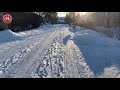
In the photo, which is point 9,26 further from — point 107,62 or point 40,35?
point 40,35

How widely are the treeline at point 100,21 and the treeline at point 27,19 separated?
0.33 m

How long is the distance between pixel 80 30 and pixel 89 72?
5.12 ft

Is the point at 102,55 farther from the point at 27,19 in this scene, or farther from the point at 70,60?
the point at 27,19

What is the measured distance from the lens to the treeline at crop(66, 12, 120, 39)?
17.5 feet

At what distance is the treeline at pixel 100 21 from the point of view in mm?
5332

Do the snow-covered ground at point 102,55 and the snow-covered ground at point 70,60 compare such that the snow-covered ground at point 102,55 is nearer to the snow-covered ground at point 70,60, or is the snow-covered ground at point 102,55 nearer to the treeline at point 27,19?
the snow-covered ground at point 70,60

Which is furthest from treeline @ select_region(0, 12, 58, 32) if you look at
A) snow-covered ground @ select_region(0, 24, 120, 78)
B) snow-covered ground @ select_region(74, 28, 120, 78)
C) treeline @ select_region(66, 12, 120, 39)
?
snow-covered ground @ select_region(74, 28, 120, 78)

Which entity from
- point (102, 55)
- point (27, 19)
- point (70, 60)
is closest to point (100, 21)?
point (102, 55)

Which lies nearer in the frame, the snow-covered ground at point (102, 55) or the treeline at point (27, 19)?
the snow-covered ground at point (102, 55)

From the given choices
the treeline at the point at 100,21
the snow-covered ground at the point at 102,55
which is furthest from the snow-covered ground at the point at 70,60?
the treeline at the point at 100,21

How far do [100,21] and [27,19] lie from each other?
4.44 ft

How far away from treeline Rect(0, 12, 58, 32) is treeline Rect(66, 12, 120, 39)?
335 millimetres

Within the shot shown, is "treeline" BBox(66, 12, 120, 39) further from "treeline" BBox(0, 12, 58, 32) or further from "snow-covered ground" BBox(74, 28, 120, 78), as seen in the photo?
"treeline" BBox(0, 12, 58, 32)
